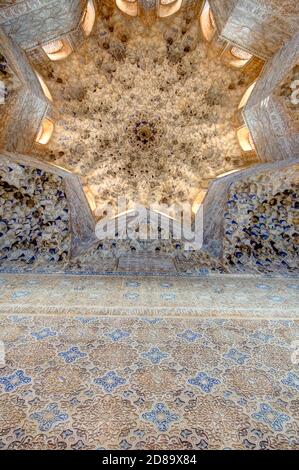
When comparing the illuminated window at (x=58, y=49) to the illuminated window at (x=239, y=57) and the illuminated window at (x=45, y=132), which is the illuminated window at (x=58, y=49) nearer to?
the illuminated window at (x=45, y=132)

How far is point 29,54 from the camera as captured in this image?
6.05 m

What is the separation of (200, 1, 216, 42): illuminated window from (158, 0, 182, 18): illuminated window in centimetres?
57

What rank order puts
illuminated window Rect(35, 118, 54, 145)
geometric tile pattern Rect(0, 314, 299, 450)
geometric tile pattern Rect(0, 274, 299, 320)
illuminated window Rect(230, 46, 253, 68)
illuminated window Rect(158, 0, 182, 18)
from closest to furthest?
geometric tile pattern Rect(0, 314, 299, 450) → geometric tile pattern Rect(0, 274, 299, 320) → illuminated window Rect(230, 46, 253, 68) → illuminated window Rect(158, 0, 182, 18) → illuminated window Rect(35, 118, 54, 145)

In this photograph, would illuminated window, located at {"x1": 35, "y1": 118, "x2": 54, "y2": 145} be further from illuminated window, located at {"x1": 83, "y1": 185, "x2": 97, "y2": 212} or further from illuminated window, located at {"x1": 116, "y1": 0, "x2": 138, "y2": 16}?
illuminated window, located at {"x1": 116, "y1": 0, "x2": 138, "y2": 16}

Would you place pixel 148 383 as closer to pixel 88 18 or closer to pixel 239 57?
pixel 239 57

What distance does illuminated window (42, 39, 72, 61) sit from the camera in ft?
21.7

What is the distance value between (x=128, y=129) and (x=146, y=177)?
1301mm

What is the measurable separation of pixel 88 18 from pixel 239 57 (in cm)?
325

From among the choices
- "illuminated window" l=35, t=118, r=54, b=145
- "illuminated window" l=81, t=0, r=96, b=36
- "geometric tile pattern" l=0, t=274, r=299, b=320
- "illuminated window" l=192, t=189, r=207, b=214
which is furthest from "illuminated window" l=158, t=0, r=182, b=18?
"geometric tile pattern" l=0, t=274, r=299, b=320

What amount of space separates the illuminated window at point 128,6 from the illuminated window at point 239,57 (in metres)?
2.28

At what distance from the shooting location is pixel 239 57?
702cm

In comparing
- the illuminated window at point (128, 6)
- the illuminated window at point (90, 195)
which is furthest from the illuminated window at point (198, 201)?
the illuminated window at point (128, 6)
